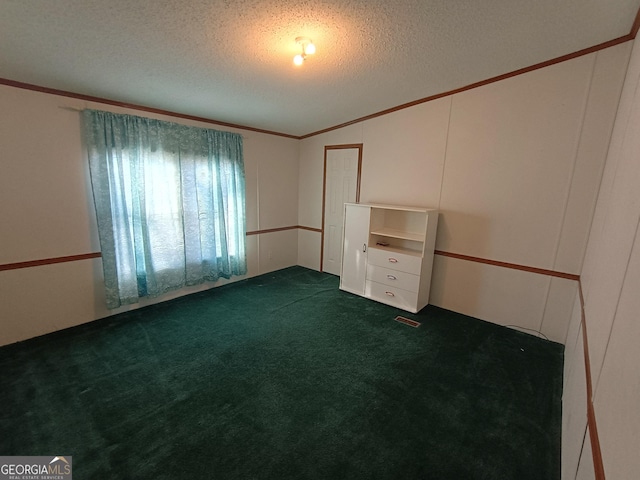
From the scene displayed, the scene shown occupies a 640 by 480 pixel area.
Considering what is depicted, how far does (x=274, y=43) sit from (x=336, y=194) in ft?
9.07

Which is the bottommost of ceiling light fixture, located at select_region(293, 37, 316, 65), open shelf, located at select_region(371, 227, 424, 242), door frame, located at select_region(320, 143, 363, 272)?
open shelf, located at select_region(371, 227, 424, 242)

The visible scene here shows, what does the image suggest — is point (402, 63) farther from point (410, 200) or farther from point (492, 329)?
point (492, 329)

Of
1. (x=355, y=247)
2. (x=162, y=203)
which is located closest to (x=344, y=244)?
(x=355, y=247)

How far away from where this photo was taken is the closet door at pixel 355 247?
3920 mm

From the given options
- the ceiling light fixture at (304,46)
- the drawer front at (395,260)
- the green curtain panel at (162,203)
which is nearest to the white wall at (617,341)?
the drawer front at (395,260)

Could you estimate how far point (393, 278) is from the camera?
12.1ft

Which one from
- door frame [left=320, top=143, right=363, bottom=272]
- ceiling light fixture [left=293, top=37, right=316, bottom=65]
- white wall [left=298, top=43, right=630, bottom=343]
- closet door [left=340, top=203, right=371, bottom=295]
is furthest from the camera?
door frame [left=320, top=143, right=363, bottom=272]

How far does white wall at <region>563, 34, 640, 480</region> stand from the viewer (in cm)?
81

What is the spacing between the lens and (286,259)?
5285mm

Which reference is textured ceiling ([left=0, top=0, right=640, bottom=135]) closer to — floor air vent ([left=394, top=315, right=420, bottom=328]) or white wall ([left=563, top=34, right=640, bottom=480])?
white wall ([left=563, top=34, right=640, bottom=480])

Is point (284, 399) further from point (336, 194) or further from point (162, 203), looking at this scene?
point (336, 194)

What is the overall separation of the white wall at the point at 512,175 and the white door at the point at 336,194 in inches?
22.6

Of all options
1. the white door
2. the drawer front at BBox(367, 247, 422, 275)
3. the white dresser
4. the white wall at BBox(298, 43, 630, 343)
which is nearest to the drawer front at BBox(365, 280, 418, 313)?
the white dresser

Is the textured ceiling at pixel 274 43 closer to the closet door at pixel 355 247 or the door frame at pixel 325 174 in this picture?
the door frame at pixel 325 174
